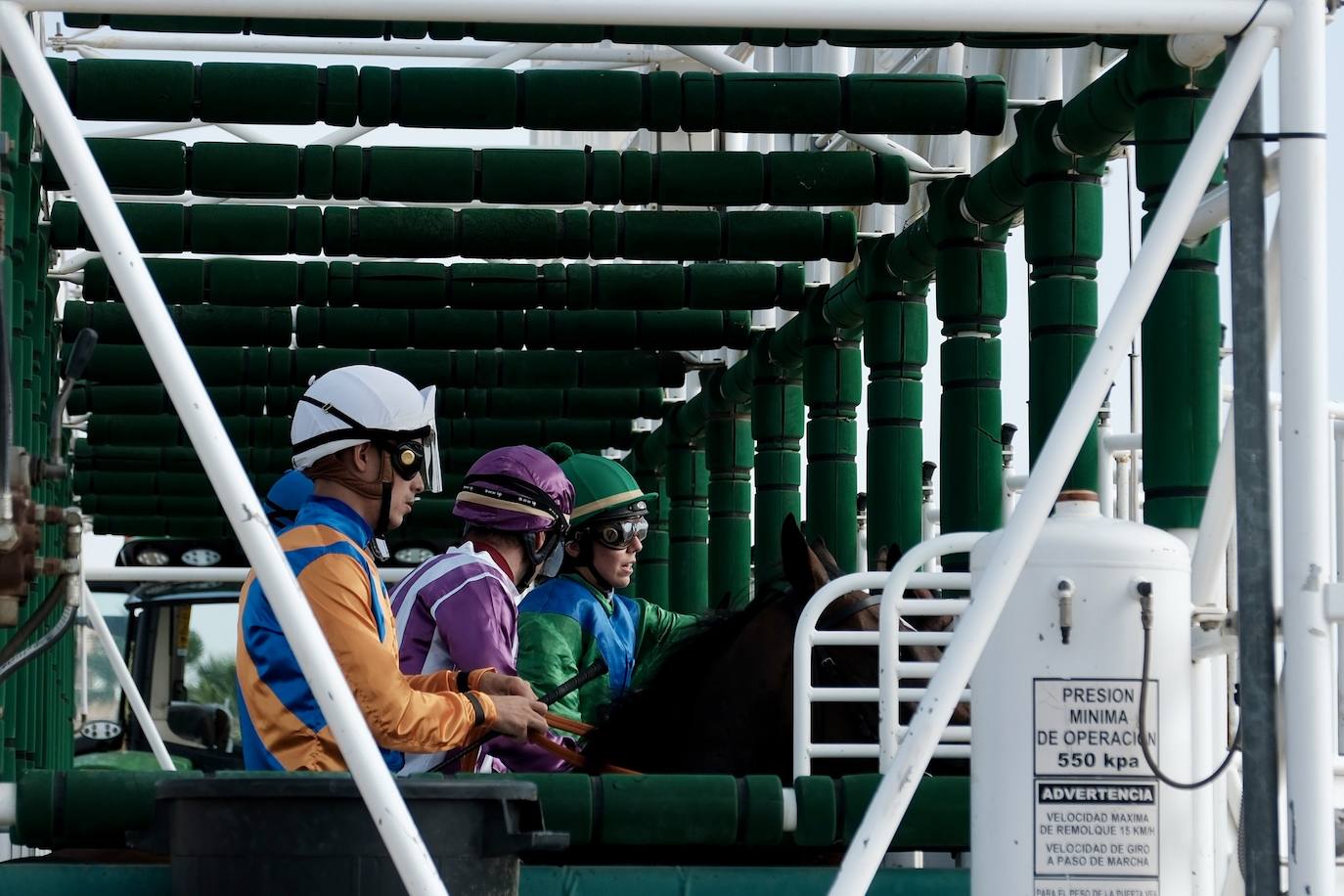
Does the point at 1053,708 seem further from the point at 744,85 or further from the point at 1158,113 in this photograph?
the point at 744,85

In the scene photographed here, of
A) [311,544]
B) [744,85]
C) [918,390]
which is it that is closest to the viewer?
[311,544]

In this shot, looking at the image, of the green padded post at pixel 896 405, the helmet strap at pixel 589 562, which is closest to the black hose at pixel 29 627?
the helmet strap at pixel 589 562

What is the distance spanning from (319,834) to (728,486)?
9.81 metres

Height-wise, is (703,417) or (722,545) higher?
(703,417)

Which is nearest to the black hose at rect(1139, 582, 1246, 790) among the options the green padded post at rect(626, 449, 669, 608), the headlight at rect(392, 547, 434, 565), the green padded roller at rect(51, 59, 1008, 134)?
the green padded roller at rect(51, 59, 1008, 134)

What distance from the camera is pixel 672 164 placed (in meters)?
7.40

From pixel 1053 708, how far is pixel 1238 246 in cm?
79

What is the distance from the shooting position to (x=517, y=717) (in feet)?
11.7

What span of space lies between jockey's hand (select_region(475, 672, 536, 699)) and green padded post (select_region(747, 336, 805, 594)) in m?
7.32

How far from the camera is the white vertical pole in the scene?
306 cm

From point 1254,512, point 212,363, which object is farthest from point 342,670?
point 212,363

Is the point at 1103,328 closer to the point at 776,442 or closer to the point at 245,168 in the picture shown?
the point at 245,168

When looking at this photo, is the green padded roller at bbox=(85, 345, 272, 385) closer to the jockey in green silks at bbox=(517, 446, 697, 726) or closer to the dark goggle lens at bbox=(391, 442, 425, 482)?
the jockey in green silks at bbox=(517, 446, 697, 726)

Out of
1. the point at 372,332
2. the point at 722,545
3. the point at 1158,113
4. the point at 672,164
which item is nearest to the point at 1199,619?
the point at 1158,113
